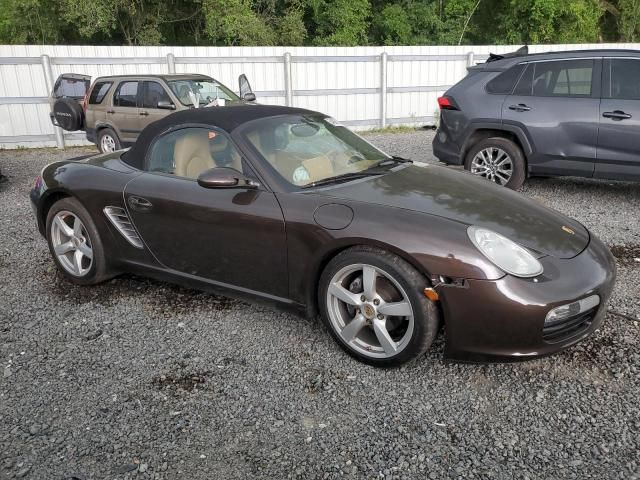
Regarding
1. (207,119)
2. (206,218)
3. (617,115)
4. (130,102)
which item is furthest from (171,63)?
(206,218)

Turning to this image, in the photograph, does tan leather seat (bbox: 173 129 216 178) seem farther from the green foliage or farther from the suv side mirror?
the green foliage

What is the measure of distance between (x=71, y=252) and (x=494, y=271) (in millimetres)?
3375

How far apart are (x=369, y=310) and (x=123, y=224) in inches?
79.8

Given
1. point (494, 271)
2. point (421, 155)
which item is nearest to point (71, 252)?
point (494, 271)

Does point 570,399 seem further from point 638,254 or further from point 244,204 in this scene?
point 638,254

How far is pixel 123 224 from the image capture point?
4.05m

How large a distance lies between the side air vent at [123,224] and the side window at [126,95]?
6.78 metres

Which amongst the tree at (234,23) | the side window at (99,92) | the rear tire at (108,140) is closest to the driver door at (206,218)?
the rear tire at (108,140)

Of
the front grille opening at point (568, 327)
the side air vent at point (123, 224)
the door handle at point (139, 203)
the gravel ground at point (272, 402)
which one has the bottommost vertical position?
the gravel ground at point (272, 402)

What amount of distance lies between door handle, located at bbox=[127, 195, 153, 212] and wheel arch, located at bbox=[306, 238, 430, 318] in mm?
1343

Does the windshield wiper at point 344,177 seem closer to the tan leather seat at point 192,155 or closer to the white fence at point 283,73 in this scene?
the tan leather seat at point 192,155

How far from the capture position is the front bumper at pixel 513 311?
8.96ft

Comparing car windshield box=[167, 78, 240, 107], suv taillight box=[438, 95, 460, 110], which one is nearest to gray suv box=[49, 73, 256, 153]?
car windshield box=[167, 78, 240, 107]

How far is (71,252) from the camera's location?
4516 millimetres
